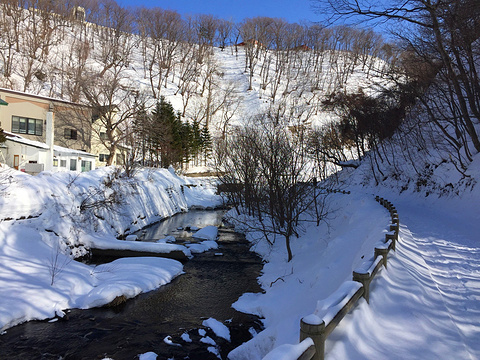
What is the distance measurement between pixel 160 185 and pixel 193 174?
15.8 meters

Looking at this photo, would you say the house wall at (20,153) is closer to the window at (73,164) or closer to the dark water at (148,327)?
the window at (73,164)

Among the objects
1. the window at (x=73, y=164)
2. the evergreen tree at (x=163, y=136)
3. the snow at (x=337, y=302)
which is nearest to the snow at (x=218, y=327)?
the snow at (x=337, y=302)

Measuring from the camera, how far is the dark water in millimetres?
7195

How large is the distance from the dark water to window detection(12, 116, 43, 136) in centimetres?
2660

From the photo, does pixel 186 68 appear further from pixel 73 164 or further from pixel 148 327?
pixel 148 327

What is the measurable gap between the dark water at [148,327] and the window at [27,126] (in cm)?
2660

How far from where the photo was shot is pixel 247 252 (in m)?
16.0

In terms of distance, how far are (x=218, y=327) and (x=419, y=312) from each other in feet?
16.9

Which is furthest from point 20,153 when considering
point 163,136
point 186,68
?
point 186,68

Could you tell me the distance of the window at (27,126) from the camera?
2909 centimetres

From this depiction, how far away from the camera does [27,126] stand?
1175 inches

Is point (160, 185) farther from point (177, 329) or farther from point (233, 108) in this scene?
point (233, 108)

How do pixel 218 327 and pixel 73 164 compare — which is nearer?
pixel 218 327

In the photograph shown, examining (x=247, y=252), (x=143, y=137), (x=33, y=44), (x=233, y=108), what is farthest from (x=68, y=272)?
(x=33, y=44)
